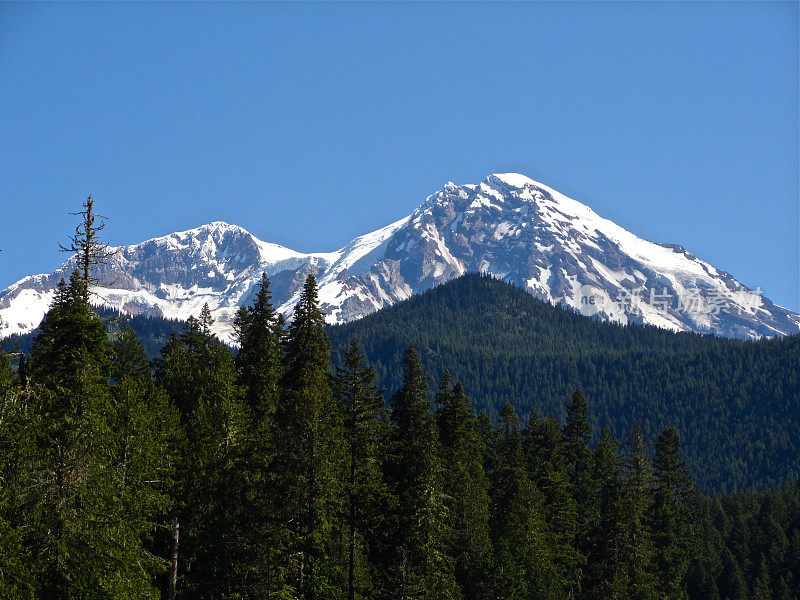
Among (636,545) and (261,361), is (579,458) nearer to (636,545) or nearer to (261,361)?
(636,545)

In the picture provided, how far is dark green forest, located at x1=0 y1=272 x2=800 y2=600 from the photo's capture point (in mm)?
34312

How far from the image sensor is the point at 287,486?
4347 cm

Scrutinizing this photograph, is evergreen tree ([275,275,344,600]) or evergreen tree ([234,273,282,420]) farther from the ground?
evergreen tree ([234,273,282,420])

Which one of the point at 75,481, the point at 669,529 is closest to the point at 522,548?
the point at 669,529

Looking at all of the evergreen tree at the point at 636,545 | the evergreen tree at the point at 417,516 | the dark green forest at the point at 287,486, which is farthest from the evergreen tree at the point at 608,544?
the evergreen tree at the point at 417,516

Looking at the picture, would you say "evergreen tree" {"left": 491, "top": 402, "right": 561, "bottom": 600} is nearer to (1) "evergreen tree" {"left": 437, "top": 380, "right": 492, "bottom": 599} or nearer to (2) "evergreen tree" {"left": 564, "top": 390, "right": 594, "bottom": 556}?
(1) "evergreen tree" {"left": 437, "top": 380, "right": 492, "bottom": 599}

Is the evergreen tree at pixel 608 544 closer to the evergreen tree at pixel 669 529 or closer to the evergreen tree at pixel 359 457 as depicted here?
the evergreen tree at pixel 669 529

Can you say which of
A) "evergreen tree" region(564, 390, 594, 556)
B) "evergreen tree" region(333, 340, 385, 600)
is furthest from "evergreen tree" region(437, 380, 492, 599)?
"evergreen tree" region(564, 390, 594, 556)

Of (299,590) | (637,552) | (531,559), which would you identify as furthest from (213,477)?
(637,552)

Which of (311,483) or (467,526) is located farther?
(467,526)

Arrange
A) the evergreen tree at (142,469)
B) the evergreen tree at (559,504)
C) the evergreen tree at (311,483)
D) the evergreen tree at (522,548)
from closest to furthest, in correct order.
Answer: the evergreen tree at (142,469) < the evergreen tree at (311,483) < the evergreen tree at (522,548) < the evergreen tree at (559,504)

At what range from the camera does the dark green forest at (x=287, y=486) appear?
3431 cm

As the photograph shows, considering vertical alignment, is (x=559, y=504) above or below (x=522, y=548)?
above

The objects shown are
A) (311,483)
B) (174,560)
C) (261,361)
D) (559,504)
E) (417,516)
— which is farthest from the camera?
(559,504)
